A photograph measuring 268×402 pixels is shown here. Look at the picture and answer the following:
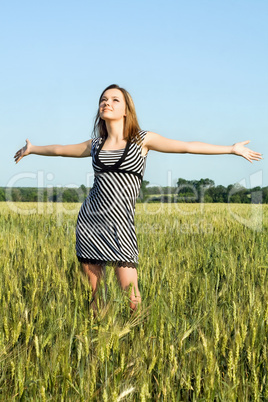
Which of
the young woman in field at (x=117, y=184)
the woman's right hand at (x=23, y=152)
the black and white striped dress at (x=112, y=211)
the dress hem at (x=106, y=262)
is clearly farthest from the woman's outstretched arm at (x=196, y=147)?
the woman's right hand at (x=23, y=152)

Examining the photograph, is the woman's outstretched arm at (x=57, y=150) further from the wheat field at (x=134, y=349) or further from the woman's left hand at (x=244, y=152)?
the woman's left hand at (x=244, y=152)

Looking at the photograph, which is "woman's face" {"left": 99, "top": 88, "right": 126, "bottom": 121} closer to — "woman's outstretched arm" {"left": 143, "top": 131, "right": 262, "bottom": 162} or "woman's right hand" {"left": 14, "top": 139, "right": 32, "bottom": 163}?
"woman's outstretched arm" {"left": 143, "top": 131, "right": 262, "bottom": 162}

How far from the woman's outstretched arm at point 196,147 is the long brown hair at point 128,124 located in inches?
2.9

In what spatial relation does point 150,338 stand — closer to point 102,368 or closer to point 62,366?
point 102,368

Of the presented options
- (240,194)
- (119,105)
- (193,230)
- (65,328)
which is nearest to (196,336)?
(65,328)

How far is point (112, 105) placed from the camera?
2.14m

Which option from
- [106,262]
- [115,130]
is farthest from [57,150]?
[106,262]

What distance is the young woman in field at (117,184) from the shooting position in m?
1.98

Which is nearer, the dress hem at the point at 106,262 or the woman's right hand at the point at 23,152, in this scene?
the dress hem at the point at 106,262

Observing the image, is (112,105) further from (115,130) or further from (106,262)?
(106,262)

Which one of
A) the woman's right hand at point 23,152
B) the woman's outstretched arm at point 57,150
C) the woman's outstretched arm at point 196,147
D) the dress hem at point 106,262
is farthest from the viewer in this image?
the woman's right hand at point 23,152

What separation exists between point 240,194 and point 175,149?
60.6 feet

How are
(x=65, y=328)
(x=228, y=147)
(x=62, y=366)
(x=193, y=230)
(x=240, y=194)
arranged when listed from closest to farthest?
(x=62, y=366), (x=65, y=328), (x=228, y=147), (x=193, y=230), (x=240, y=194)

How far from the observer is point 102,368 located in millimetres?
1202
